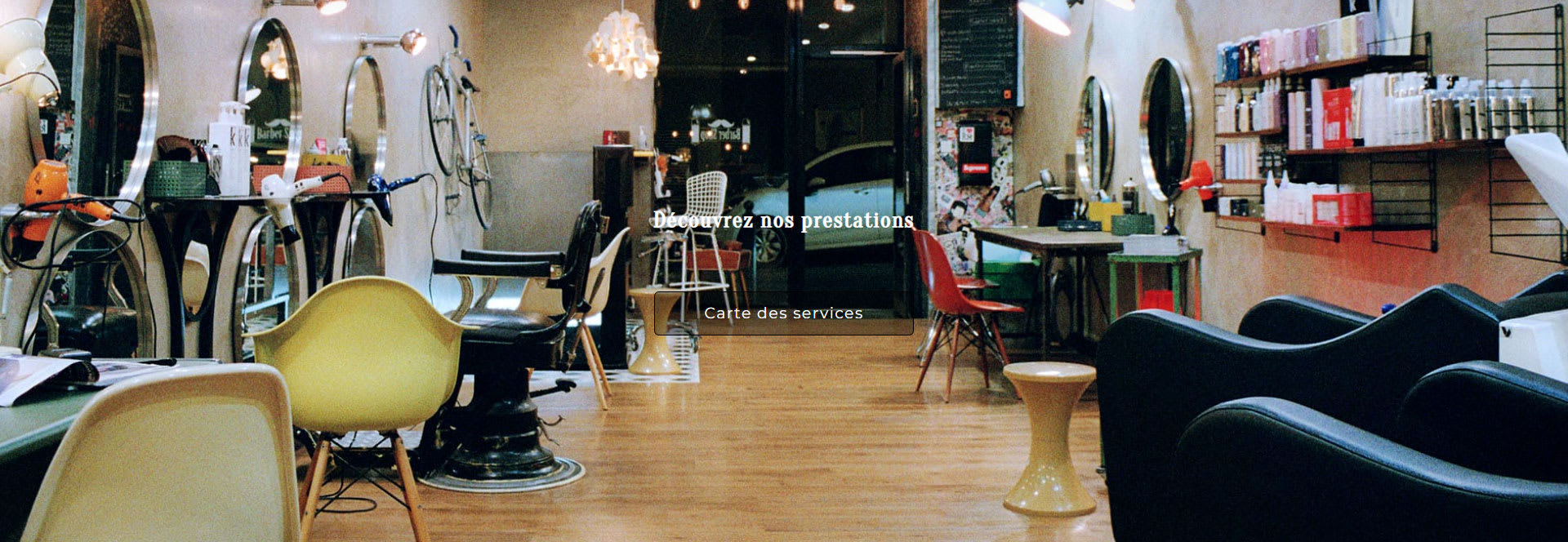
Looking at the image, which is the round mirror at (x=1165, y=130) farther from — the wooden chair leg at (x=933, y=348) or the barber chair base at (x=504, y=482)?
the barber chair base at (x=504, y=482)

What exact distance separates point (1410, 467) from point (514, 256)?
14.4ft

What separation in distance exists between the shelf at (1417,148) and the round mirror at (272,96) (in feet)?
12.5

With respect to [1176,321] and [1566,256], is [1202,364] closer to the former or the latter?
[1176,321]

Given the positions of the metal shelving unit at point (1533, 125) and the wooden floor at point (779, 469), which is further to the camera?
the wooden floor at point (779, 469)

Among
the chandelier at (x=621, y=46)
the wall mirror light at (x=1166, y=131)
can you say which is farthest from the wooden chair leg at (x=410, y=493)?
the chandelier at (x=621, y=46)

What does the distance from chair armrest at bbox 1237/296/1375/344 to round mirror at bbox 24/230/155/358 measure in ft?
9.57

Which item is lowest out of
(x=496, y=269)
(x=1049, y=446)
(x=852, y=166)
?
(x=1049, y=446)

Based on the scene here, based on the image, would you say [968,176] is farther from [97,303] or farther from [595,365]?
[97,303]

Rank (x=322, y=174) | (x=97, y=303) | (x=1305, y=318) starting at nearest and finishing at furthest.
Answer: (x=1305, y=318), (x=97, y=303), (x=322, y=174)

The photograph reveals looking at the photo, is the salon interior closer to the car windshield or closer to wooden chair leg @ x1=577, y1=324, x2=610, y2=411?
wooden chair leg @ x1=577, y1=324, x2=610, y2=411

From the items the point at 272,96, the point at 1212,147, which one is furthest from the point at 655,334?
the point at 1212,147

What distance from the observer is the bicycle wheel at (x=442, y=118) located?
6777mm

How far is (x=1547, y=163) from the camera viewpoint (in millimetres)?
1961

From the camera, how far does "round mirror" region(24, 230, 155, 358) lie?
3066 mm
